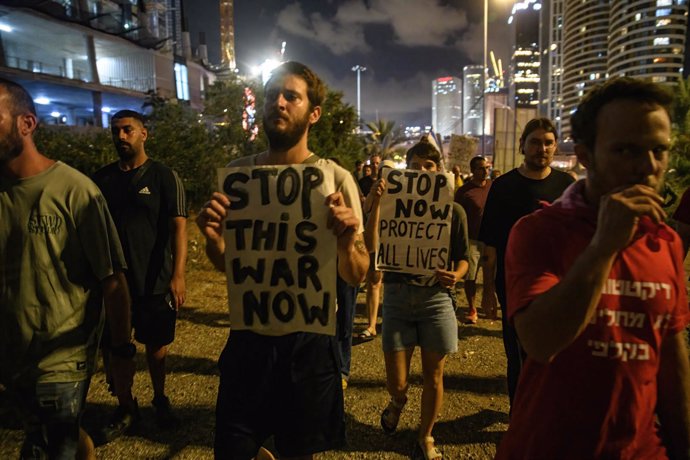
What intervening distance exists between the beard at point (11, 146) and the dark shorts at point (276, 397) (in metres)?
1.38

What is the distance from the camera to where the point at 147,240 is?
357 cm

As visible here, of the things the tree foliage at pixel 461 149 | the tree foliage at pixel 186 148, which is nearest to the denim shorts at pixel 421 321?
the tree foliage at pixel 186 148

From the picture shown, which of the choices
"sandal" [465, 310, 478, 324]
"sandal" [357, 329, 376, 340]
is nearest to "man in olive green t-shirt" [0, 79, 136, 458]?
"sandal" [357, 329, 376, 340]

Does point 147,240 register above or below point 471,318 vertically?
above

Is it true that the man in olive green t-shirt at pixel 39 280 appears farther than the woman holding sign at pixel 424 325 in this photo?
No

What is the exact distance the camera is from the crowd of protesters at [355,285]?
53.4 inches

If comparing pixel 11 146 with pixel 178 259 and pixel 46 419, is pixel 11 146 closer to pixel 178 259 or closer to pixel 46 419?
pixel 46 419

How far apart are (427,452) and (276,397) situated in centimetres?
170

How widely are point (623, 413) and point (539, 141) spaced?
254cm

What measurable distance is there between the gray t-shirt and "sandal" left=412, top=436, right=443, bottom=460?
235cm

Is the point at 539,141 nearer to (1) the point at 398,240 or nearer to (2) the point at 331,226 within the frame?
(1) the point at 398,240

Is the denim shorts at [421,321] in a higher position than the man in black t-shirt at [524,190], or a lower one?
lower

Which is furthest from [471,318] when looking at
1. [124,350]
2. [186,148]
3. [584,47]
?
[584,47]

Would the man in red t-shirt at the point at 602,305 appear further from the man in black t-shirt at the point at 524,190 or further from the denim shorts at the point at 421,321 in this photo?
the man in black t-shirt at the point at 524,190
